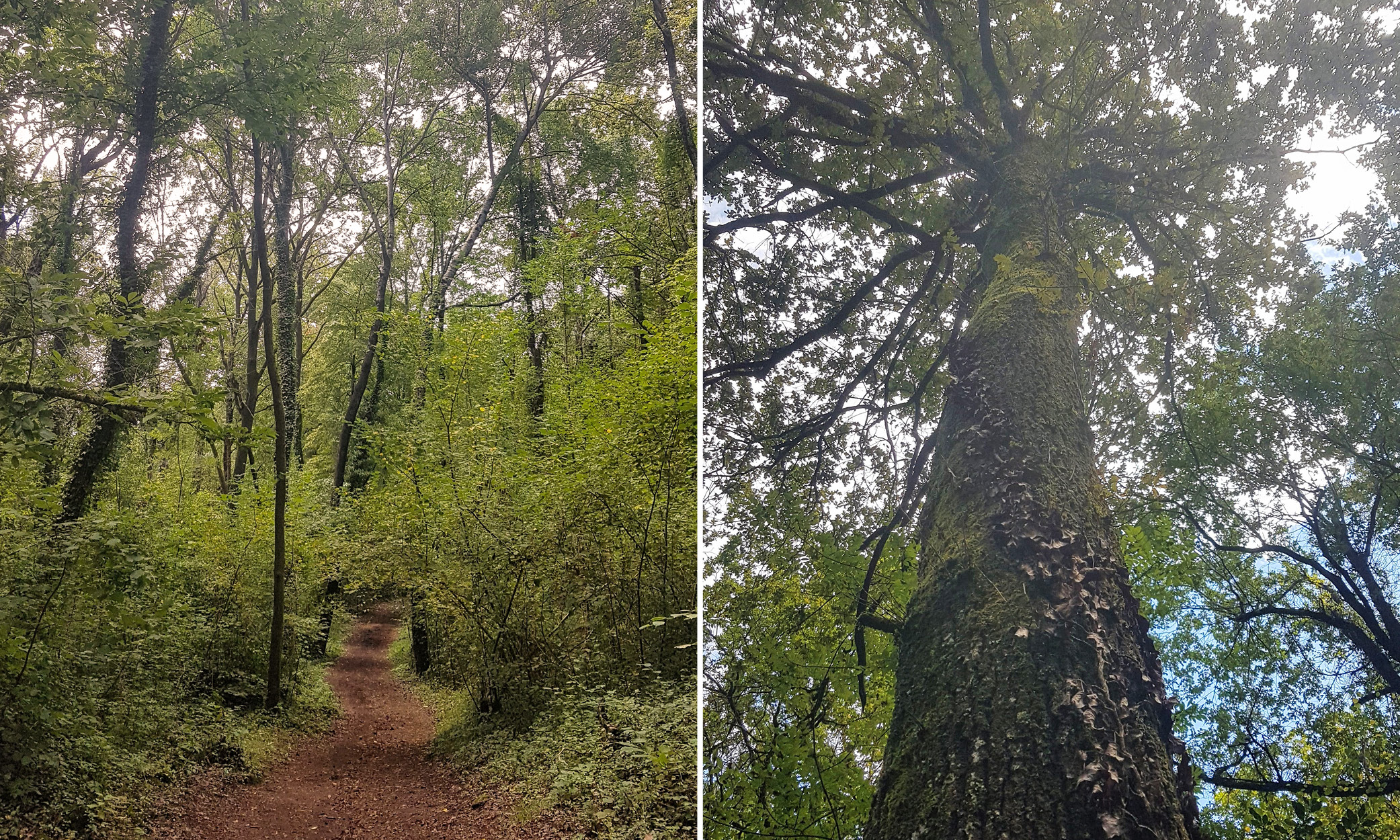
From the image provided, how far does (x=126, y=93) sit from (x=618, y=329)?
238 cm

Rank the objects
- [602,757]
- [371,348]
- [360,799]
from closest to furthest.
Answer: [602,757] < [360,799] < [371,348]

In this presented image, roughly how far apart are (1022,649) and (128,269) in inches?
117

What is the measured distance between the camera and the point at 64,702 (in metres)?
2.28

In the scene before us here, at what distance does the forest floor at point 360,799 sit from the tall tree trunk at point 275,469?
477mm

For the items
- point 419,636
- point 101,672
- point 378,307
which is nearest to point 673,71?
point 101,672

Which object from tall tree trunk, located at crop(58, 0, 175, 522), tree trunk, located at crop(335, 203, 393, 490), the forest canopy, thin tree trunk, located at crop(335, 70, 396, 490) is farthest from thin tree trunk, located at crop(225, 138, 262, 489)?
the forest canopy

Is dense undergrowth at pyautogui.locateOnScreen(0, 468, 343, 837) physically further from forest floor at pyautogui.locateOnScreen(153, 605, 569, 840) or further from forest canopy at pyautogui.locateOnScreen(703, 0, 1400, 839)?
forest canopy at pyautogui.locateOnScreen(703, 0, 1400, 839)

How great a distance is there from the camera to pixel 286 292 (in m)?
4.05

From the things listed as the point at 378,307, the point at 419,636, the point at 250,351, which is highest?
the point at 378,307

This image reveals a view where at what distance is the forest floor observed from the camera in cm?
254

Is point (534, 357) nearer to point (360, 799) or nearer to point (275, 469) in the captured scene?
point (275, 469)

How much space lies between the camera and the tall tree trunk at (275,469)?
11.5 feet

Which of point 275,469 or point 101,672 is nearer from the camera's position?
point 101,672

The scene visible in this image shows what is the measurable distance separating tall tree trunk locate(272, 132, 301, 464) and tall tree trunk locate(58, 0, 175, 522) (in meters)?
0.57
